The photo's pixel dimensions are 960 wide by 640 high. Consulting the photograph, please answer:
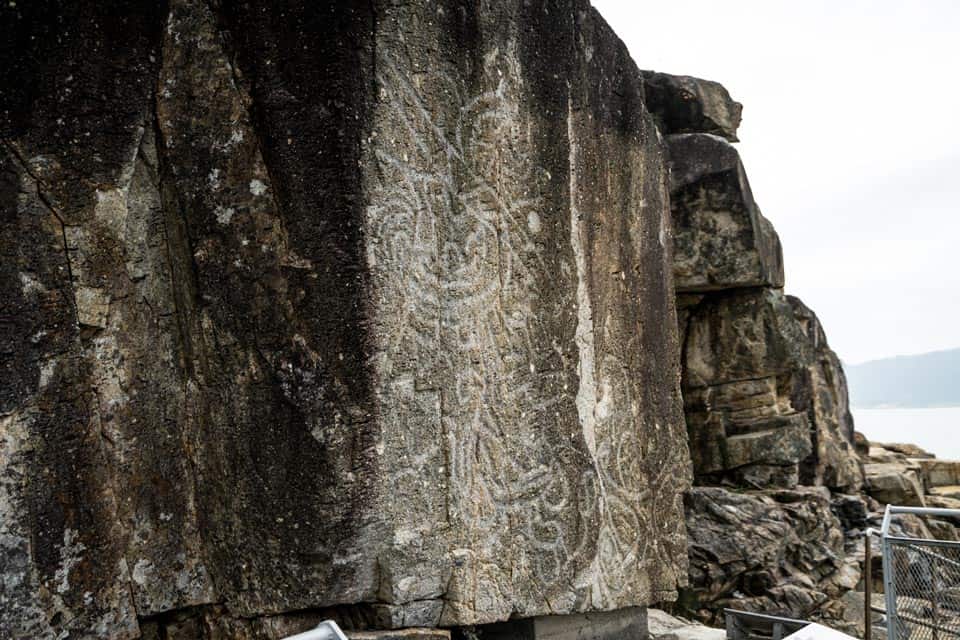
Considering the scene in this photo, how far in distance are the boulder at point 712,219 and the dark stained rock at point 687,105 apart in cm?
33

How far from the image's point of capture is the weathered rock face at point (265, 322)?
11.3 ft

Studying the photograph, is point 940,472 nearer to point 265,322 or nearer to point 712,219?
point 712,219

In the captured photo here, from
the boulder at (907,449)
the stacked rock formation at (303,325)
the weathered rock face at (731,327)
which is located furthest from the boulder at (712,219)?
the boulder at (907,449)

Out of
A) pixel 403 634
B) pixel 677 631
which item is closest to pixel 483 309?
pixel 403 634

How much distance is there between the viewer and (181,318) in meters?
3.82

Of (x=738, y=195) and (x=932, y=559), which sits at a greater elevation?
(x=738, y=195)

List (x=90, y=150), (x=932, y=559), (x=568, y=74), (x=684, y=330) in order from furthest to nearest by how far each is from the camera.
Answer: (x=684, y=330) < (x=932, y=559) < (x=568, y=74) < (x=90, y=150)

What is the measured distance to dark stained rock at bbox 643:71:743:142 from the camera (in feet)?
35.3

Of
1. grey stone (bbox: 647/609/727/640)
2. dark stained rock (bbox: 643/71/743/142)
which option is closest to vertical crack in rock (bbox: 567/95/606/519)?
grey stone (bbox: 647/609/727/640)

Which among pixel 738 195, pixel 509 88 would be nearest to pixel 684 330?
pixel 738 195

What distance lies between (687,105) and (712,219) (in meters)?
1.36

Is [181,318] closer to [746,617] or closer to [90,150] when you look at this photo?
[90,150]

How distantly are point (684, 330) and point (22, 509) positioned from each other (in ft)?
29.2

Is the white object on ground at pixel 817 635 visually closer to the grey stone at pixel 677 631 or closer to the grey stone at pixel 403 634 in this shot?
the grey stone at pixel 403 634
